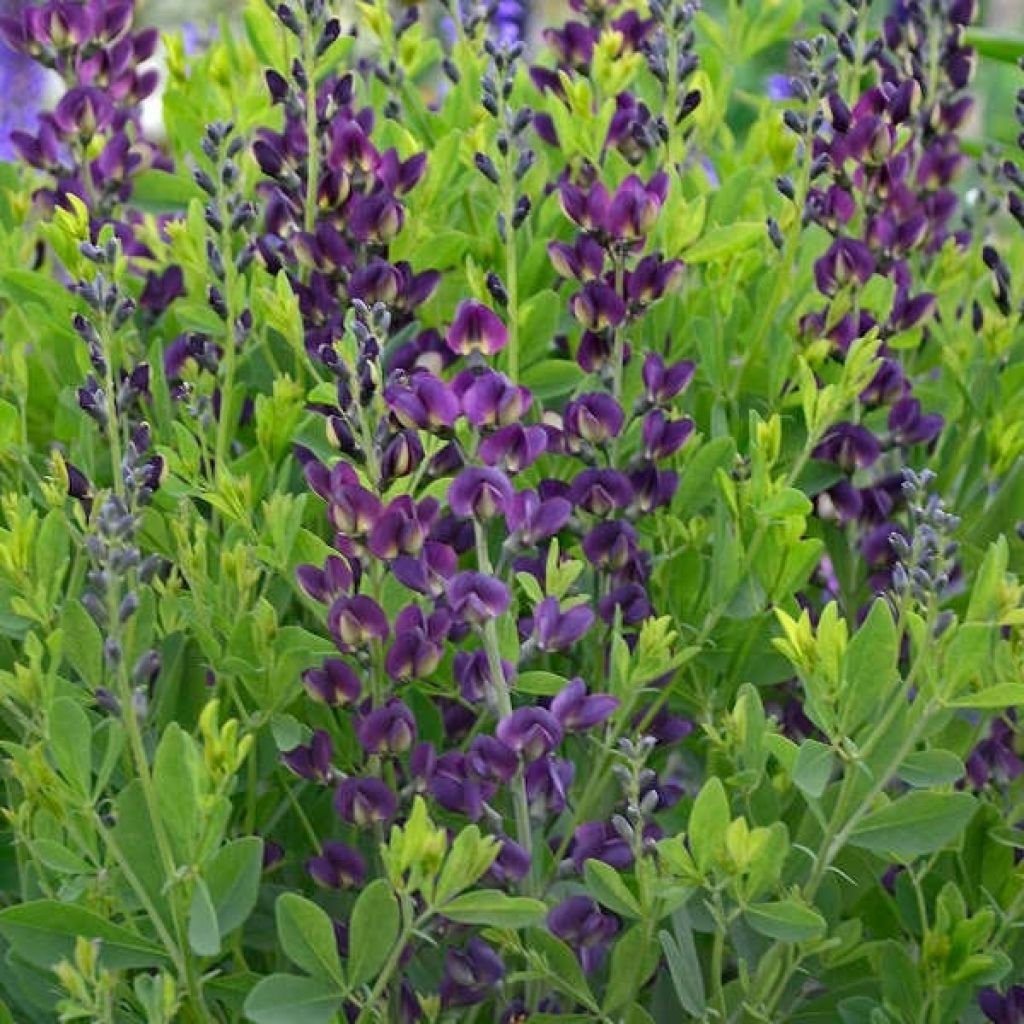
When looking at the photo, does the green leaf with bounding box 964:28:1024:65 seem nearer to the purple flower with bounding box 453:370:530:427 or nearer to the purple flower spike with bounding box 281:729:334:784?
the purple flower with bounding box 453:370:530:427

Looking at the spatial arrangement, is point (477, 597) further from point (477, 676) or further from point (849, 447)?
point (849, 447)

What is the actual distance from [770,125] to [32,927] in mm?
1011

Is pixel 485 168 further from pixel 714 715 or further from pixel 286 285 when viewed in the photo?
pixel 714 715

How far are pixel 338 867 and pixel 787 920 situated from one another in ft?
1.04

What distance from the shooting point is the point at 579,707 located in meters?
1.26

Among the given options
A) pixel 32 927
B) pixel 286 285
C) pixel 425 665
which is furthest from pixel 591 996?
pixel 286 285

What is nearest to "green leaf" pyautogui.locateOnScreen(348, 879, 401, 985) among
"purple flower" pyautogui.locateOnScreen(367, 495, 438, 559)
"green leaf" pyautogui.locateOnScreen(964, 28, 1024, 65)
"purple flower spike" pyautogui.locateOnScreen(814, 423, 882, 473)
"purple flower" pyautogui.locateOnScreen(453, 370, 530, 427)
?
"purple flower" pyautogui.locateOnScreen(367, 495, 438, 559)

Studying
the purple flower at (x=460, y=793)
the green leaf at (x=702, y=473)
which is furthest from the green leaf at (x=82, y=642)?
the green leaf at (x=702, y=473)

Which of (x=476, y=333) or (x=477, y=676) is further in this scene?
(x=476, y=333)

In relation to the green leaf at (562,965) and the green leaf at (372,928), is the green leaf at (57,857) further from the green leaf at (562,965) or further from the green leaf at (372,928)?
the green leaf at (562,965)

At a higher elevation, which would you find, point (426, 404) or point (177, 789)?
point (426, 404)

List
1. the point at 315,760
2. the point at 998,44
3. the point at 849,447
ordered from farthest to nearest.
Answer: the point at 998,44, the point at 849,447, the point at 315,760

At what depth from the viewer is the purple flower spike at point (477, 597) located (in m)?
1.21

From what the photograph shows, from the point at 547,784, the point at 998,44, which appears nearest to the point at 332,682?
the point at 547,784
